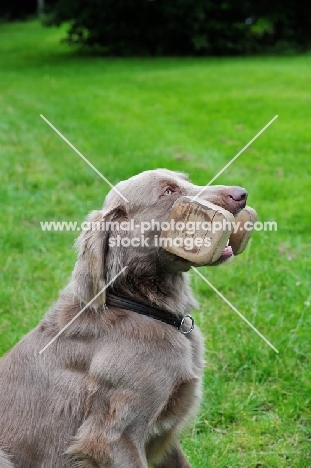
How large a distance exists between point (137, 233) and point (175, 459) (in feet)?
3.79

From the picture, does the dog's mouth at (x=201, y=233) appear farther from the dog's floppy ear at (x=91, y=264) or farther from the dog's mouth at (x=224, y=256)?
the dog's floppy ear at (x=91, y=264)

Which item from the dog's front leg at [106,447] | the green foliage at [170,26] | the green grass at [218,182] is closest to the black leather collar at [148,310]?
the dog's front leg at [106,447]

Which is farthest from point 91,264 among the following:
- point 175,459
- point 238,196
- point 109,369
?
point 175,459

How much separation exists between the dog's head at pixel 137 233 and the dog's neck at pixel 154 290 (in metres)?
0.03

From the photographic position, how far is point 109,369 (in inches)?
108

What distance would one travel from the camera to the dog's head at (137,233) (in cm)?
291

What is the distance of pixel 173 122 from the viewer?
36.0ft

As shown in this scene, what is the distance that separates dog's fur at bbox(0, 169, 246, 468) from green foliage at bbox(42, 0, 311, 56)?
2285 cm

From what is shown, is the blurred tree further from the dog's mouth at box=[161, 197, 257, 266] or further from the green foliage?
the dog's mouth at box=[161, 197, 257, 266]

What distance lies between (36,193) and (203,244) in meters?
4.77

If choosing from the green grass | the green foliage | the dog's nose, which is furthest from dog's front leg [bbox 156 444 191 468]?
the green foliage

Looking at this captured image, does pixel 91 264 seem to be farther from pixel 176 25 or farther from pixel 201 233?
pixel 176 25

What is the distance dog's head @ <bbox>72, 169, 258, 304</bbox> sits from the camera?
2.91m

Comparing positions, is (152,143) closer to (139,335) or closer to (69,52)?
(139,335)
